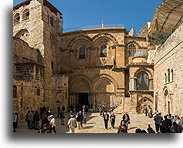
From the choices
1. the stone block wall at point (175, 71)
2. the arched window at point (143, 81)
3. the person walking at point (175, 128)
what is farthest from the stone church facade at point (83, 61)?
the person walking at point (175, 128)

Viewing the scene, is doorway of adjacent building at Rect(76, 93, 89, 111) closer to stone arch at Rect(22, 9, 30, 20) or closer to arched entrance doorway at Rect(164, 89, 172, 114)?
stone arch at Rect(22, 9, 30, 20)

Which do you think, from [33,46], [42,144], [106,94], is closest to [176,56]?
[42,144]

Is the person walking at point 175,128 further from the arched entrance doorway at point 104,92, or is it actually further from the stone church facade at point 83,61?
the arched entrance doorway at point 104,92

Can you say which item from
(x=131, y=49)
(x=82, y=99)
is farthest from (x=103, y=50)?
(x=82, y=99)

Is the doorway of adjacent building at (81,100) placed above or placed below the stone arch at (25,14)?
below

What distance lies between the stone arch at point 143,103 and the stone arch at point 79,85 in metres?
6.09

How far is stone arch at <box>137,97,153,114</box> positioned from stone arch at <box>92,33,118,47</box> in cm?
706

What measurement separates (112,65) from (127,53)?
2345mm

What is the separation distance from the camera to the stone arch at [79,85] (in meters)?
19.2

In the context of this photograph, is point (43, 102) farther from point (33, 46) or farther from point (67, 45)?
point (67, 45)

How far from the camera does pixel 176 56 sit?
893 centimetres

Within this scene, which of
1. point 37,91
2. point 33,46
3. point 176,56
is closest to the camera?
point 176,56

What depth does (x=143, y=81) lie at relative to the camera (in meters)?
16.3

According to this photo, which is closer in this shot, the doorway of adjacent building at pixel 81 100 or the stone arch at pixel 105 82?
the stone arch at pixel 105 82
